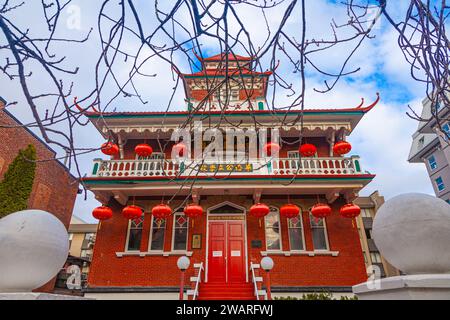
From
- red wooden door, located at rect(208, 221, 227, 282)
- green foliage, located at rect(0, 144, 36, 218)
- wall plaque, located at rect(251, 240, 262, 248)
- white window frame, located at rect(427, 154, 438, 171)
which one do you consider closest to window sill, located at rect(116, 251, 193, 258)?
red wooden door, located at rect(208, 221, 227, 282)

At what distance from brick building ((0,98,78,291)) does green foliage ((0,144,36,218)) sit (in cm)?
142

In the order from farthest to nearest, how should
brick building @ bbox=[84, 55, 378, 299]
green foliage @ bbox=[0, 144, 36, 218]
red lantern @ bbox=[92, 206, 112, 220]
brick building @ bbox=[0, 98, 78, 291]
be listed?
brick building @ bbox=[0, 98, 78, 291], green foliage @ bbox=[0, 144, 36, 218], brick building @ bbox=[84, 55, 378, 299], red lantern @ bbox=[92, 206, 112, 220]

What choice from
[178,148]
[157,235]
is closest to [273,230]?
[157,235]

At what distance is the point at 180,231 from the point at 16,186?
837 centimetres

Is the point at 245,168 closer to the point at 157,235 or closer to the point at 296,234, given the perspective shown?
the point at 296,234

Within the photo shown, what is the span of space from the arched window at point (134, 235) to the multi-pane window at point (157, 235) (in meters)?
0.53

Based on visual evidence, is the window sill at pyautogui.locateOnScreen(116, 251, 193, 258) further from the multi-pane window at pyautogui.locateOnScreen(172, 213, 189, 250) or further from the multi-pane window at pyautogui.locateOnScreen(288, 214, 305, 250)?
the multi-pane window at pyautogui.locateOnScreen(288, 214, 305, 250)

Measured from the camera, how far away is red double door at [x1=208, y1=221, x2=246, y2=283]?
10.7m

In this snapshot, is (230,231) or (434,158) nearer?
(230,231)

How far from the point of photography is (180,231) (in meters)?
11.5

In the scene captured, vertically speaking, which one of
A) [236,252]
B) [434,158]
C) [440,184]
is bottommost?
[236,252]

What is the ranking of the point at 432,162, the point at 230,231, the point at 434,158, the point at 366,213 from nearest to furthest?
the point at 230,231
the point at 434,158
the point at 432,162
the point at 366,213

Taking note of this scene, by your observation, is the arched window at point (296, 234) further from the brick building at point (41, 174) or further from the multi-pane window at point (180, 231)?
the brick building at point (41, 174)
